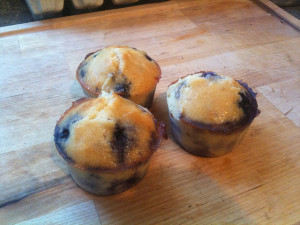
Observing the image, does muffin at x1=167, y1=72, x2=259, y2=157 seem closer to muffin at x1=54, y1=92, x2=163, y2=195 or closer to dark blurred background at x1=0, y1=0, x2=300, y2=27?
muffin at x1=54, y1=92, x2=163, y2=195

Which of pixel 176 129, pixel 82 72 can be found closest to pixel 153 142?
pixel 176 129

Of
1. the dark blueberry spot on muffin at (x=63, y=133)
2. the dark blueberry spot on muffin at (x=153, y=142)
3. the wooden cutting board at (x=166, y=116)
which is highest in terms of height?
the dark blueberry spot on muffin at (x=63, y=133)

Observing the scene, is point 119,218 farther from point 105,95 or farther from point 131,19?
point 131,19

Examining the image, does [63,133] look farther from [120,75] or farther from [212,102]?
[212,102]

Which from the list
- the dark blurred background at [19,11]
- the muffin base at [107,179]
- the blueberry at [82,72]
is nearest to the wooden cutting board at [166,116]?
the muffin base at [107,179]

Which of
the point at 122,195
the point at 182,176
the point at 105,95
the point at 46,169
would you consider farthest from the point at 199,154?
the point at 46,169

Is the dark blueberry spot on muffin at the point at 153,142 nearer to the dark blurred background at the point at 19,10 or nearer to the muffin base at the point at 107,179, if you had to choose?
the muffin base at the point at 107,179
